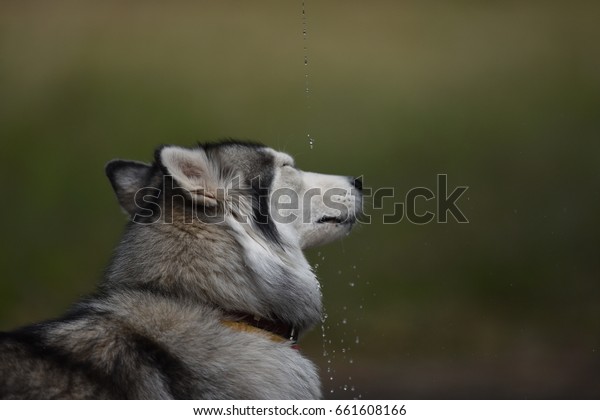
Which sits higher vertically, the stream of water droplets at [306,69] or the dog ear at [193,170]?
the stream of water droplets at [306,69]

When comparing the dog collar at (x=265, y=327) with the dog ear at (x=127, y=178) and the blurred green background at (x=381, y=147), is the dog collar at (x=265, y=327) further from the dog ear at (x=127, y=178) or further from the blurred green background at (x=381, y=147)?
the blurred green background at (x=381, y=147)

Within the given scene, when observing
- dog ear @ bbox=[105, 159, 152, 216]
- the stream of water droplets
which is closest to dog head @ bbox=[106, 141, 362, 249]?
dog ear @ bbox=[105, 159, 152, 216]

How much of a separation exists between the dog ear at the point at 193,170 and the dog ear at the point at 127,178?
43 cm

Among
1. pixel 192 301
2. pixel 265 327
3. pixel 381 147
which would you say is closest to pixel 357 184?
pixel 265 327

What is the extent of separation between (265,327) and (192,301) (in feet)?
1.40

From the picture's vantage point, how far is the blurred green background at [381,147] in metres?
7.88

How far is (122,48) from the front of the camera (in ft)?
26.5

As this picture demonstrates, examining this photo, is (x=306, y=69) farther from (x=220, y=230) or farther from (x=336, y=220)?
(x=220, y=230)

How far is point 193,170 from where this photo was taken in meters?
3.69

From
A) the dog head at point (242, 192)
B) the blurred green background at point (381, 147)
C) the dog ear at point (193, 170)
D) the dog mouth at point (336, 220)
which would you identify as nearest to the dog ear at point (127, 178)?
the dog head at point (242, 192)

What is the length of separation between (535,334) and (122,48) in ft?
16.5
